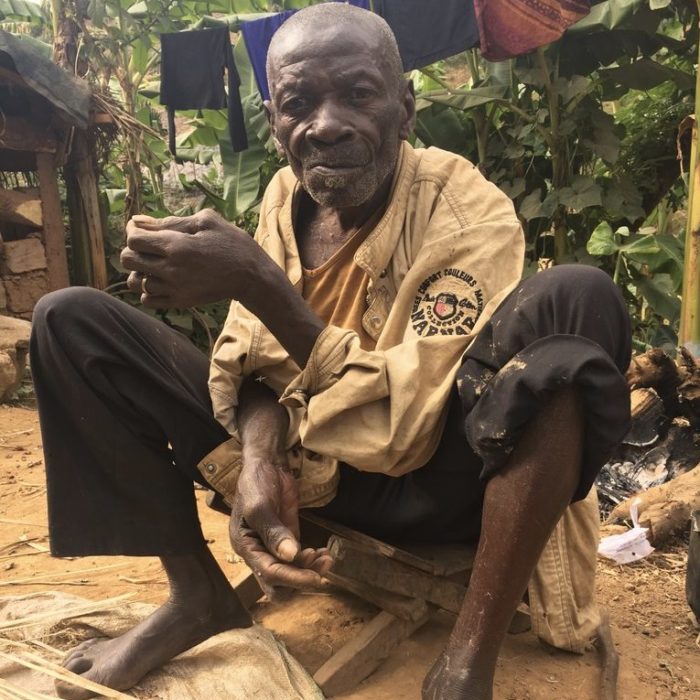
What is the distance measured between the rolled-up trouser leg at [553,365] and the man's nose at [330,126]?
21.0 inches

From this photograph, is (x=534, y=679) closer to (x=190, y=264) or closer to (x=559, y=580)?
(x=559, y=580)

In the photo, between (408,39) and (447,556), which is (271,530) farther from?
(408,39)

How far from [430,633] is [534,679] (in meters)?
0.30

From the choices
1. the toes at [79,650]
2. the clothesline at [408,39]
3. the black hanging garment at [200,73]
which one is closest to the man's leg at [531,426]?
the toes at [79,650]

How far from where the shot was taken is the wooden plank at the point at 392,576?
Answer: 1.60 meters

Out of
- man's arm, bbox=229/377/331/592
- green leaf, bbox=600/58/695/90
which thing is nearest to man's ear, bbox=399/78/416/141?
man's arm, bbox=229/377/331/592

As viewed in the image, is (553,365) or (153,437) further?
(153,437)

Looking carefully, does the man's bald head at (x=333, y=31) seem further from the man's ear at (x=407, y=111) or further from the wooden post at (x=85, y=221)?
the wooden post at (x=85, y=221)

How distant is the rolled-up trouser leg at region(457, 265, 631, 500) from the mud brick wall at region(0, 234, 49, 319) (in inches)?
209

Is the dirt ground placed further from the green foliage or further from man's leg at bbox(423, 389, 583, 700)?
the green foliage

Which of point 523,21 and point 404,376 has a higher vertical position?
point 523,21

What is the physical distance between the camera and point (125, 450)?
5.28 feet

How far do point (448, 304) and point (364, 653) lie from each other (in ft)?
2.64

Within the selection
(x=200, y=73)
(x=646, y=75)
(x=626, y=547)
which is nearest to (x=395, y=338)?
(x=626, y=547)
